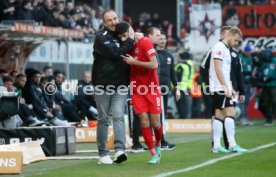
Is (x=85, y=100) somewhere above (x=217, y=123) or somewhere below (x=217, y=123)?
above

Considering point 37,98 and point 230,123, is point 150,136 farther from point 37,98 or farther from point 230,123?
point 37,98

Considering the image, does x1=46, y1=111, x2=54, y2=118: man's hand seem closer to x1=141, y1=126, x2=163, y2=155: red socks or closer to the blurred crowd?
the blurred crowd

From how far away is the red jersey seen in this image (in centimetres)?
1254

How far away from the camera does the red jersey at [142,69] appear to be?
41.1ft

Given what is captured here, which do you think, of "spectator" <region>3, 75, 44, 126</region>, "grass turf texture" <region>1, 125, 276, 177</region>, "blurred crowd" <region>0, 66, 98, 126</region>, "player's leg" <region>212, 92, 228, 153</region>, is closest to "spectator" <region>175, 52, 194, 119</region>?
"blurred crowd" <region>0, 66, 98, 126</region>

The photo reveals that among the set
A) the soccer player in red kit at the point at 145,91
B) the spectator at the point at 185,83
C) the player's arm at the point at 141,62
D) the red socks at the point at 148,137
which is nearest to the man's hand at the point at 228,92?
the soccer player in red kit at the point at 145,91

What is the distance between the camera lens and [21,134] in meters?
14.5

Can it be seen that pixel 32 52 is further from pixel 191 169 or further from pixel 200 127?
pixel 191 169

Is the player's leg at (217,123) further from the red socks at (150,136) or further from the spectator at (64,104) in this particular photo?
the spectator at (64,104)

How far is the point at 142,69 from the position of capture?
1261 cm

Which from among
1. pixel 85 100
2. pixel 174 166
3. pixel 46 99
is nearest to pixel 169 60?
pixel 46 99

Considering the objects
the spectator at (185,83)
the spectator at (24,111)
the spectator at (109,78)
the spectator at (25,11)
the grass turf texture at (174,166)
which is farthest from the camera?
the spectator at (185,83)

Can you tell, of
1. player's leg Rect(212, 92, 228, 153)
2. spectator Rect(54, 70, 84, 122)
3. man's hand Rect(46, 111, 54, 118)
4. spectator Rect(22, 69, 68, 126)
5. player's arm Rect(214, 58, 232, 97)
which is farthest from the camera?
spectator Rect(54, 70, 84, 122)

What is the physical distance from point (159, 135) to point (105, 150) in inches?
30.4
